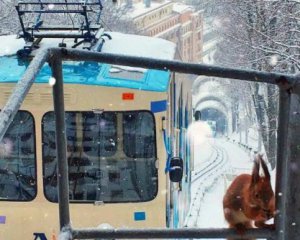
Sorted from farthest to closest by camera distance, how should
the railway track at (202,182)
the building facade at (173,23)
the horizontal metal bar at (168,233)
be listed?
the building facade at (173,23) → the railway track at (202,182) → the horizontal metal bar at (168,233)

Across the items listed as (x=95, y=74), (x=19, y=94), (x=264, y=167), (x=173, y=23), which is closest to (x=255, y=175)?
(x=264, y=167)

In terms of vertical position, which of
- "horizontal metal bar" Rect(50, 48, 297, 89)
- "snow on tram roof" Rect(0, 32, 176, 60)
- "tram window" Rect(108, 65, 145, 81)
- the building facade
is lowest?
"horizontal metal bar" Rect(50, 48, 297, 89)

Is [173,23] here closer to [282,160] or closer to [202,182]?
[202,182]

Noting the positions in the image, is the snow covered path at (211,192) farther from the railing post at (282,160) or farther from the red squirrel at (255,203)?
the railing post at (282,160)

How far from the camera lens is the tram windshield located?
731 centimetres

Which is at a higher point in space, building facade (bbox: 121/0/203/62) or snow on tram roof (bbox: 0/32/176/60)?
building facade (bbox: 121/0/203/62)

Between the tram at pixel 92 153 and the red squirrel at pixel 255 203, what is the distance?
169 inches

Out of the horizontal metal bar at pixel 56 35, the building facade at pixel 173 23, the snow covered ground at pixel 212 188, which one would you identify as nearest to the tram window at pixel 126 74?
the horizontal metal bar at pixel 56 35

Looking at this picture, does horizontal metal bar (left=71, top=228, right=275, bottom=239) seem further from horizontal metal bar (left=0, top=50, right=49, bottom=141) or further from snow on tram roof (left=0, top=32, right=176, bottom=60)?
snow on tram roof (left=0, top=32, right=176, bottom=60)

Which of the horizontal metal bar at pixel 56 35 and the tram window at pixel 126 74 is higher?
the horizontal metal bar at pixel 56 35

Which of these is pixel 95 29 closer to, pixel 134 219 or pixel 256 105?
pixel 134 219

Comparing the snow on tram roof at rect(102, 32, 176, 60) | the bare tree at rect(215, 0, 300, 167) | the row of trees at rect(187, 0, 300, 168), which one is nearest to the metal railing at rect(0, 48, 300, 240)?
the snow on tram roof at rect(102, 32, 176, 60)

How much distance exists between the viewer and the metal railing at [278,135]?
261cm

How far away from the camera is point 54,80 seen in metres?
2.77
